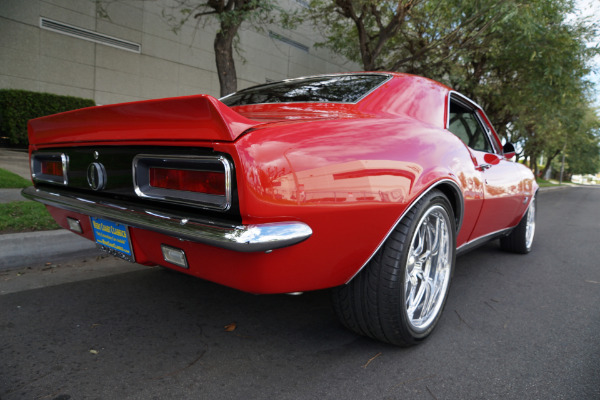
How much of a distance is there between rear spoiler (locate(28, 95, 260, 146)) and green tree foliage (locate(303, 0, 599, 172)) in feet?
25.5

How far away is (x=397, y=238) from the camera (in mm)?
1845

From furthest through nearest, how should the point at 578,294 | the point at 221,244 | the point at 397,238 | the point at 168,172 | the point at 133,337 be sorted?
the point at 578,294, the point at 133,337, the point at 397,238, the point at 168,172, the point at 221,244

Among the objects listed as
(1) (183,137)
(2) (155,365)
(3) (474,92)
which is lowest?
(2) (155,365)

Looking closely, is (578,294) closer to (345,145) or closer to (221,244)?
(345,145)

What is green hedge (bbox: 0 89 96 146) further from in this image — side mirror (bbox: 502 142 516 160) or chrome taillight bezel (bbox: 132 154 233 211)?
side mirror (bbox: 502 142 516 160)

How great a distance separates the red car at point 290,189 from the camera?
4.75 ft

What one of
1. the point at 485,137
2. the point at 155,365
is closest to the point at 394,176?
the point at 155,365

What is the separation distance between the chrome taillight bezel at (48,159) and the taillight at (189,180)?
0.75m

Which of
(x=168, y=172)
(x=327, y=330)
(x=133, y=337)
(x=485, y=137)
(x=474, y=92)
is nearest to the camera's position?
(x=168, y=172)

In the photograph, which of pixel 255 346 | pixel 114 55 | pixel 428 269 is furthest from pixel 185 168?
pixel 114 55

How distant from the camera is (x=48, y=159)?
93.8 inches

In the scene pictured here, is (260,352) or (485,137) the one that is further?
(485,137)

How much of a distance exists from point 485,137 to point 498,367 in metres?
2.10

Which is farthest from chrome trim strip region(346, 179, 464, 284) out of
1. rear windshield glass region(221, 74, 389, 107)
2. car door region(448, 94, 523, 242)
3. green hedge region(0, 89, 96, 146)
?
green hedge region(0, 89, 96, 146)
